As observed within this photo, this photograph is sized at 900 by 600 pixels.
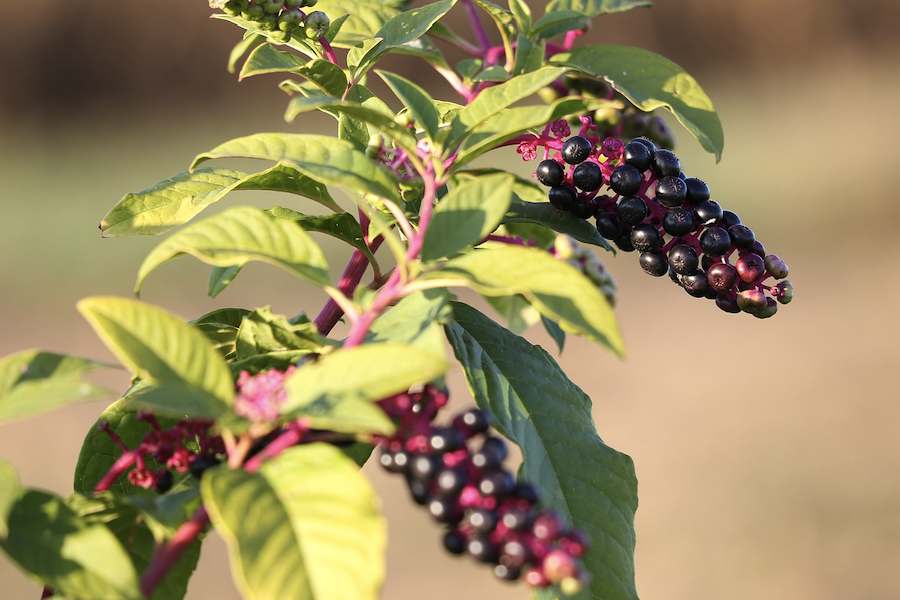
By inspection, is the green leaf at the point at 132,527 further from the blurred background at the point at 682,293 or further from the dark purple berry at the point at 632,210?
the blurred background at the point at 682,293

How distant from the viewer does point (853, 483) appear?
3.31m

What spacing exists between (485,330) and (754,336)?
12.9ft

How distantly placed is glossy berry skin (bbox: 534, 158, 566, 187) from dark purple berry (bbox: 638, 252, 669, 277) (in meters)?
0.10

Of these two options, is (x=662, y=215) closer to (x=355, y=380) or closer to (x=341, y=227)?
(x=341, y=227)

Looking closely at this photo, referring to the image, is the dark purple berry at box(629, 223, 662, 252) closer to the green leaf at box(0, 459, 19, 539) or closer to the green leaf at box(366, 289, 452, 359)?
the green leaf at box(366, 289, 452, 359)

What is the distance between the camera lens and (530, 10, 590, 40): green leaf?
893 millimetres

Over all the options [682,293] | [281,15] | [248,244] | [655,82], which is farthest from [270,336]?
[682,293]

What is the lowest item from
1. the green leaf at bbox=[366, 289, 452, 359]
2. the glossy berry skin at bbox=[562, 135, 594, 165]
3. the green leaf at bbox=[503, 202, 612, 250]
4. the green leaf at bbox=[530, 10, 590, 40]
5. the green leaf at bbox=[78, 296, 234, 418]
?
the green leaf at bbox=[78, 296, 234, 418]

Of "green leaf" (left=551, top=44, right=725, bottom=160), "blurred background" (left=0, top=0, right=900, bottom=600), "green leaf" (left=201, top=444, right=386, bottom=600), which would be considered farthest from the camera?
"blurred background" (left=0, top=0, right=900, bottom=600)

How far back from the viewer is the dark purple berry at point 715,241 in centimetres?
75

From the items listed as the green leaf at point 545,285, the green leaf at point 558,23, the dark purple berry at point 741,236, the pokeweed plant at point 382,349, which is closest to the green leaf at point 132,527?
the pokeweed plant at point 382,349

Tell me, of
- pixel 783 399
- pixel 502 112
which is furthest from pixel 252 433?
pixel 783 399

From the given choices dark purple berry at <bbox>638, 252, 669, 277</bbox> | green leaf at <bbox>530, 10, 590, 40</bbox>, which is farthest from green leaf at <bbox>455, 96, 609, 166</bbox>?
green leaf at <bbox>530, 10, 590, 40</bbox>

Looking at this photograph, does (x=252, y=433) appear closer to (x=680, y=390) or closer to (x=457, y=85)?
(x=457, y=85)
